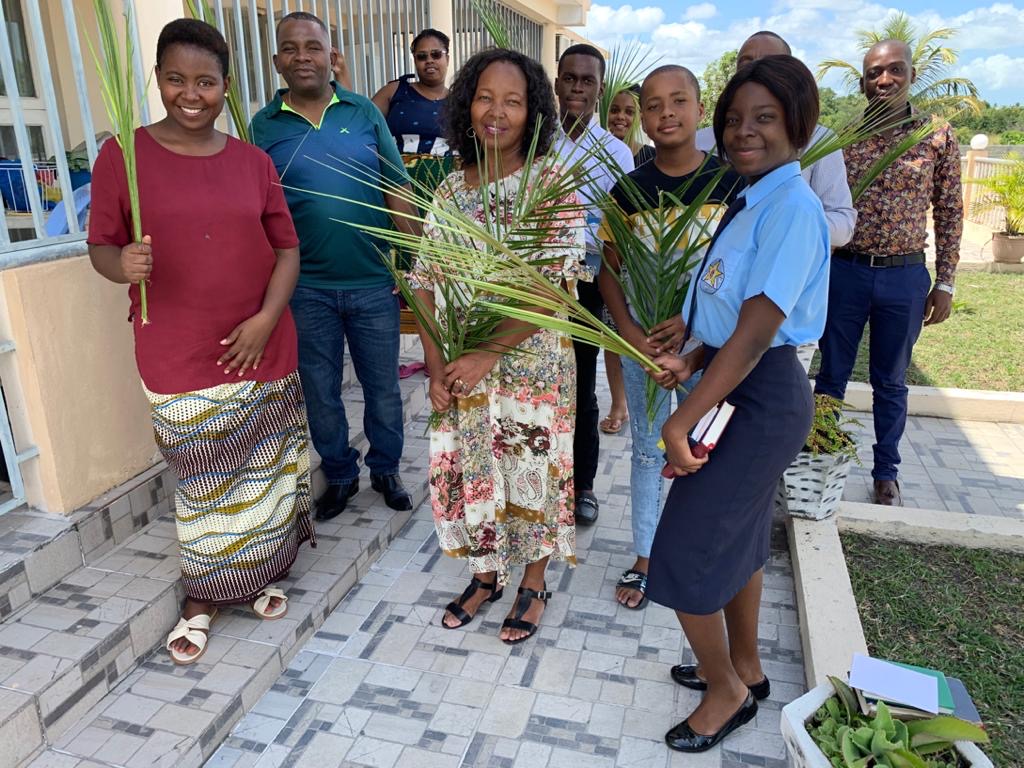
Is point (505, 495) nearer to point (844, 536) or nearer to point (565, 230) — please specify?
point (565, 230)

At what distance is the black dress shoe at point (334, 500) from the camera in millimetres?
3451

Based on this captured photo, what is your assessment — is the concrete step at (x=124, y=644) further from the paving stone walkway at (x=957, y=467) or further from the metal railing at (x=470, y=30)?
the metal railing at (x=470, y=30)

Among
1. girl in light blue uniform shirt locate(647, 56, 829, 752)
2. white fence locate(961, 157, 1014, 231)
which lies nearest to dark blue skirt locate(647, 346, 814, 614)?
girl in light blue uniform shirt locate(647, 56, 829, 752)

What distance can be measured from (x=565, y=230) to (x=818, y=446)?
159 cm

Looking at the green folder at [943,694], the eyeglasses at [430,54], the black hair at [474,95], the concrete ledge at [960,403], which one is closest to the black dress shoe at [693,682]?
the green folder at [943,694]

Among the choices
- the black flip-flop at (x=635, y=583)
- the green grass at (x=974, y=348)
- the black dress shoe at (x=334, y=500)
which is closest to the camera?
the black flip-flop at (x=635, y=583)

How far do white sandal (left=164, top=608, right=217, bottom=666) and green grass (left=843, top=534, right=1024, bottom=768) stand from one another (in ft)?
7.36

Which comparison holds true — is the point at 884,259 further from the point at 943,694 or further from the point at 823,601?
the point at 943,694

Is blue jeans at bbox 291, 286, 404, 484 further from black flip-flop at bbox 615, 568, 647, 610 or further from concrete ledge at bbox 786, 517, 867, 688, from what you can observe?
concrete ledge at bbox 786, 517, 867, 688

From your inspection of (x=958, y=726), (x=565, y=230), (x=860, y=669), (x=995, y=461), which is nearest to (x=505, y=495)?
(x=565, y=230)

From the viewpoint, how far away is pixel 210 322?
7.97ft

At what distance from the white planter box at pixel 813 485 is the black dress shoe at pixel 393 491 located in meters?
1.66

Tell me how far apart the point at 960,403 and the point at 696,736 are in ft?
12.4

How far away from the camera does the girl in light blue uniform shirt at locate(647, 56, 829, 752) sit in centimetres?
182
